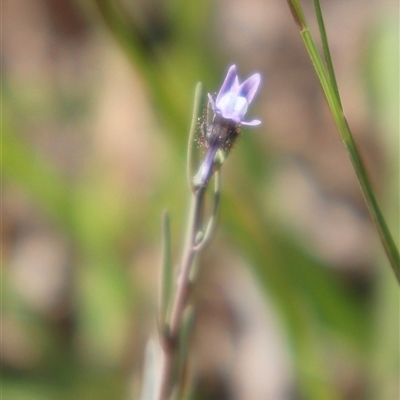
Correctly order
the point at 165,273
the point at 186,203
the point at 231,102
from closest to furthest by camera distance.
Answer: the point at 231,102 → the point at 165,273 → the point at 186,203

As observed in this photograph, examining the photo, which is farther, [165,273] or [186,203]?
[186,203]

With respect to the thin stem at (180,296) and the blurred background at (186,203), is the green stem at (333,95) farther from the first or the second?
the blurred background at (186,203)

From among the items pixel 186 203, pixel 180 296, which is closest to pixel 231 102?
pixel 180 296

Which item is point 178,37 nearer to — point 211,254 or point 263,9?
point 211,254

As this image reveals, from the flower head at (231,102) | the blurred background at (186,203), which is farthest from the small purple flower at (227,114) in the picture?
the blurred background at (186,203)

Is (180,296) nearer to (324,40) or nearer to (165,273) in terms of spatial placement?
(165,273)

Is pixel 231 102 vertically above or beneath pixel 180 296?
above

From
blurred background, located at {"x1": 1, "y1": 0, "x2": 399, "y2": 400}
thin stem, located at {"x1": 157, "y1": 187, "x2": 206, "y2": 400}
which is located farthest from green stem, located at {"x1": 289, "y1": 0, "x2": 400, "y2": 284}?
blurred background, located at {"x1": 1, "y1": 0, "x2": 399, "y2": 400}

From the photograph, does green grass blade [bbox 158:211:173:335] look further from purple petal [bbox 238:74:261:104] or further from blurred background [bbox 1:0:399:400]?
blurred background [bbox 1:0:399:400]

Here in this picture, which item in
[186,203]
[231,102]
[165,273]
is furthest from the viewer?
[186,203]
